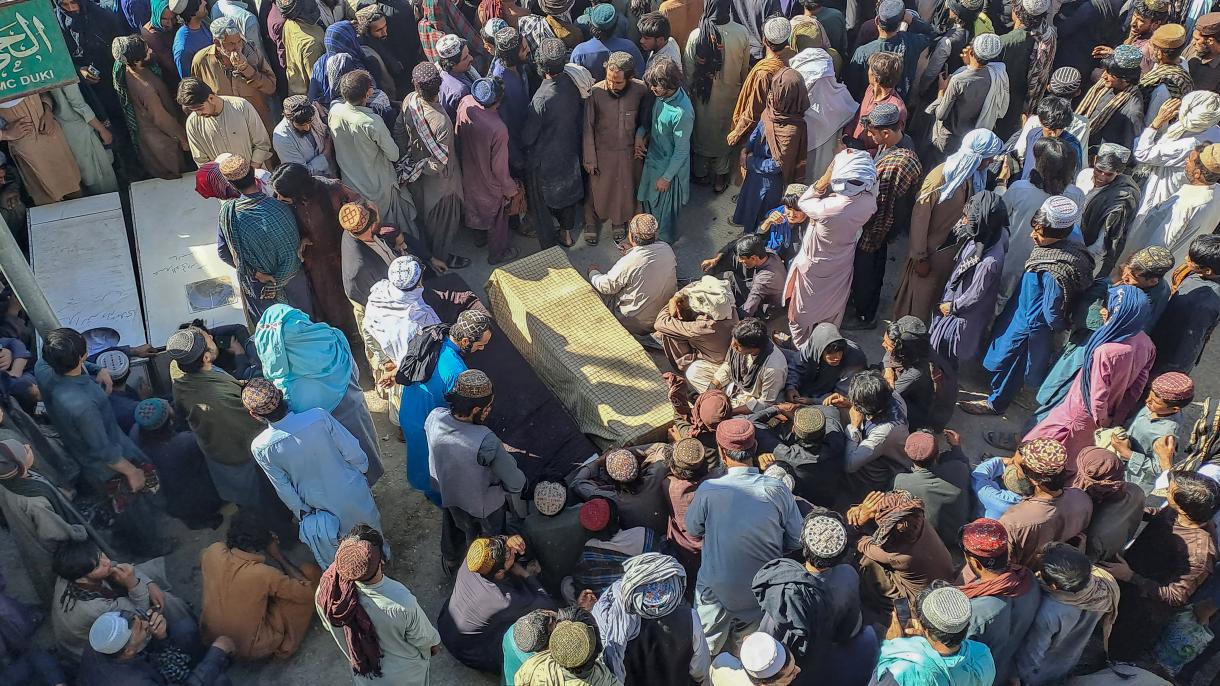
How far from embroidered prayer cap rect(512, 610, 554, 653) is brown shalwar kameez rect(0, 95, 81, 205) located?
606 cm

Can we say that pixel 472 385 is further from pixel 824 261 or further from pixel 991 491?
pixel 991 491

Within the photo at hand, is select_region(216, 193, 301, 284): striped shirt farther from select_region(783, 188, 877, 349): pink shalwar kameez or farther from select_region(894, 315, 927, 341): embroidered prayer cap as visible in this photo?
select_region(894, 315, 927, 341): embroidered prayer cap

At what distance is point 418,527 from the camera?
600 cm

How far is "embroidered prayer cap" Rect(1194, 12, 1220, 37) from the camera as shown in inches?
289

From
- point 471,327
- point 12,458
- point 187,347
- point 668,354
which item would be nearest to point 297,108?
point 187,347

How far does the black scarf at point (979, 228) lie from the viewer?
6.03 metres

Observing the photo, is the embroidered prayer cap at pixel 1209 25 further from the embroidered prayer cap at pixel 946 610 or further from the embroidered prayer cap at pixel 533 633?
the embroidered prayer cap at pixel 533 633

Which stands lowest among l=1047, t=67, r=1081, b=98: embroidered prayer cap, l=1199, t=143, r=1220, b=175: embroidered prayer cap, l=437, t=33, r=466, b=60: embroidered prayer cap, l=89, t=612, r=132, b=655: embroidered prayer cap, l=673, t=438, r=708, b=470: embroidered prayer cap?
l=89, t=612, r=132, b=655: embroidered prayer cap

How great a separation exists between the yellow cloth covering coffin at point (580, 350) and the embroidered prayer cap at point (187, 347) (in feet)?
7.06

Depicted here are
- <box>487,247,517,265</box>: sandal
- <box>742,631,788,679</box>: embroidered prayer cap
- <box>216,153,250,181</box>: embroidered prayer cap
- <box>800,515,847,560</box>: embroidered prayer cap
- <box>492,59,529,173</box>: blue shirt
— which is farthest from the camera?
<box>487,247,517,265</box>: sandal

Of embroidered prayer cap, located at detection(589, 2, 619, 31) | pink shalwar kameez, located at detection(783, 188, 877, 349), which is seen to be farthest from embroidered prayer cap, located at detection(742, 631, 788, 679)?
embroidered prayer cap, located at detection(589, 2, 619, 31)

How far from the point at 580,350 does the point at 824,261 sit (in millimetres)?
1787

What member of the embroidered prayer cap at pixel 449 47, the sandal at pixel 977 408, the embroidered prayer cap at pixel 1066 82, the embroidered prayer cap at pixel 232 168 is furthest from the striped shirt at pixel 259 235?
the embroidered prayer cap at pixel 1066 82

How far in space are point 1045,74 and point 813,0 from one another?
2.28 meters
